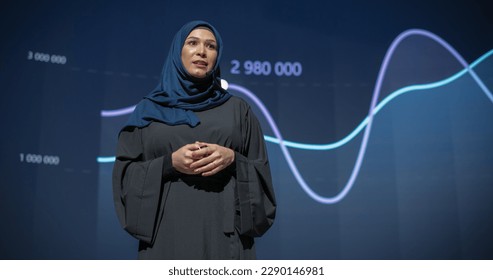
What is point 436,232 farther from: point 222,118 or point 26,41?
point 26,41

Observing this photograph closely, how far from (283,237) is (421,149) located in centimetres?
83

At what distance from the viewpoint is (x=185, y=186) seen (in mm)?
1563

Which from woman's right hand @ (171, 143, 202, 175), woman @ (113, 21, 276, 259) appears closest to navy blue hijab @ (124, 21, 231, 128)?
woman @ (113, 21, 276, 259)

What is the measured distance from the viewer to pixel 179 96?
65.0 inches

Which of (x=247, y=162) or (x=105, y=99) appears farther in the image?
(x=105, y=99)

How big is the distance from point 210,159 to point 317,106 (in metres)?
1.81

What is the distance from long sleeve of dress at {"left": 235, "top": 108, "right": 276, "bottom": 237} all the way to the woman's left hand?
0.05 meters

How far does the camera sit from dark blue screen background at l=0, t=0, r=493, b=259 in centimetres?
292

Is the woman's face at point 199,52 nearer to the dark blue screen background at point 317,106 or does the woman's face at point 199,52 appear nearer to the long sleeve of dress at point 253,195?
the long sleeve of dress at point 253,195

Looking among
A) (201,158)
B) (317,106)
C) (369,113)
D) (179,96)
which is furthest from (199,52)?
(369,113)

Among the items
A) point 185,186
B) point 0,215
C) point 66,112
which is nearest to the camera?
point 185,186

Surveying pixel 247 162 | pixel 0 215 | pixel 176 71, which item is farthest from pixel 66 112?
pixel 247 162

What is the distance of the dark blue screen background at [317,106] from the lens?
2924mm

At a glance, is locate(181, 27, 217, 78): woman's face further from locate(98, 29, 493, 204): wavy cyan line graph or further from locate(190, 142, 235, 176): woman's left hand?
locate(98, 29, 493, 204): wavy cyan line graph
